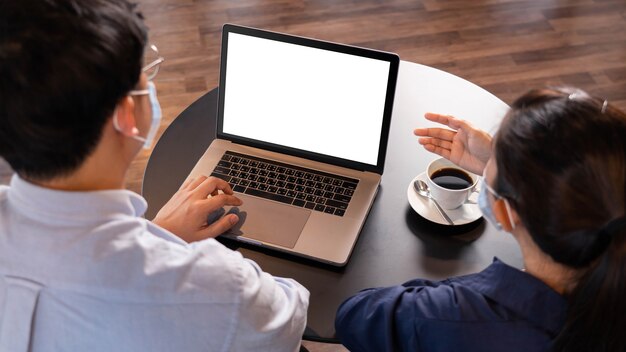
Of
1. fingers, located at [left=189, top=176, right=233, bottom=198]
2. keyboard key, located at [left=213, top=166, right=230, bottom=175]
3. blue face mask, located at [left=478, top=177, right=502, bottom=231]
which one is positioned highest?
blue face mask, located at [left=478, top=177, right=502, bottom=231]

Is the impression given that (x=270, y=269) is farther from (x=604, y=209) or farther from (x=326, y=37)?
(x=326, y=37)

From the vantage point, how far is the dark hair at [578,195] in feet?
2.78

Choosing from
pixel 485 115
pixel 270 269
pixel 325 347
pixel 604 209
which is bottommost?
pixel 325 347

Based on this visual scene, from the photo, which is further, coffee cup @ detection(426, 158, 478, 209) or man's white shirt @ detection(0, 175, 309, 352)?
coffee cup @ detection(426, 158, 478, 209)

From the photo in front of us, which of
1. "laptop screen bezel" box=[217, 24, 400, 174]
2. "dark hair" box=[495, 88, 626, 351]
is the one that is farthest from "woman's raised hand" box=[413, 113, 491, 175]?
"dark hair" box=[495, 88, 626, 351]

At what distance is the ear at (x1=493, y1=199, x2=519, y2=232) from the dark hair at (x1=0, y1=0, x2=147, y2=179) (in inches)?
22.2

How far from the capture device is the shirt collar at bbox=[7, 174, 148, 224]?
0.81 m

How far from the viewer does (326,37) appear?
2957mm

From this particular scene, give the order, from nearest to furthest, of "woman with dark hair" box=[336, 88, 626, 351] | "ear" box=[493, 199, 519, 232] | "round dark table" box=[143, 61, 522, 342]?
"woman with dark hair" box=[336, 88, 626, 351]
"ear" box=[493, 199, 519, 232]
"round dark table" box=[143, 61, 522, 342]

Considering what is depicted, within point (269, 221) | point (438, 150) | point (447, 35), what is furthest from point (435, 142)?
point (447, 35)

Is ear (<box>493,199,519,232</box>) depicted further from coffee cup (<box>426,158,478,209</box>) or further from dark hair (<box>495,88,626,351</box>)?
coffee cup (<box>426,158,478,209</box>)

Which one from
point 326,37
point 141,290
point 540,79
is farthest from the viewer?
point 326,37

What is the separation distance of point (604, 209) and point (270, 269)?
60cm

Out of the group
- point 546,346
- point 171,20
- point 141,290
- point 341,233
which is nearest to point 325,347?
point 341,233
